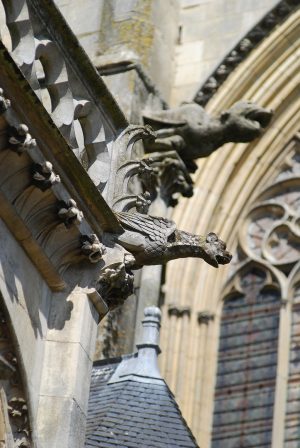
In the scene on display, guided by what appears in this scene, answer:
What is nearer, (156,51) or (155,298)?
(155,298)

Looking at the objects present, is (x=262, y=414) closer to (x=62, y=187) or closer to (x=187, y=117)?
(x=187, y=117)

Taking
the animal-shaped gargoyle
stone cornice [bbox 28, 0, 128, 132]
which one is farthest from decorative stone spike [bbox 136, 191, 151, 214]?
stone cornice [bbox 28, 0, 128, 132]

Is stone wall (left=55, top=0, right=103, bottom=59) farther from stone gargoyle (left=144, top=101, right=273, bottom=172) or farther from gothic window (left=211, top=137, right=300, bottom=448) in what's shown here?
gothic window (left=211, top=137, right=300, bottom=448)

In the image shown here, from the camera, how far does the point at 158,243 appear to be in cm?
822

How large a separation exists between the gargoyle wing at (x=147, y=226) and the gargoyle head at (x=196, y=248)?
1.3 inches

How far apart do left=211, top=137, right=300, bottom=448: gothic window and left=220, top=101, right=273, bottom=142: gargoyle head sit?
134 inches

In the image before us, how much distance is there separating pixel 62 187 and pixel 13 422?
972 mm

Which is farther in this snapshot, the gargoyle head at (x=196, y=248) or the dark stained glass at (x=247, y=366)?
the dark stained glass at (x=247, y=366)

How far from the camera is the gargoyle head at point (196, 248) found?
8273 millimetres

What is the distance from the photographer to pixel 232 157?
17562 millimetres

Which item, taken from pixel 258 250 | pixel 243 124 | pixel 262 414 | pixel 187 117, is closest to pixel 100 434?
pixel 243 124

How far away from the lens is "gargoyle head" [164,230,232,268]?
827 cm

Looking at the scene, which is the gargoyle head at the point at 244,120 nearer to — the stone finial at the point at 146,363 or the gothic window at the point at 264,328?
the stone finial at the point at 146,363

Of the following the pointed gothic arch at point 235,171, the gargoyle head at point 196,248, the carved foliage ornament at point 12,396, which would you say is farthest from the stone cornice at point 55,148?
the pointed gothic arch at point 235,171
